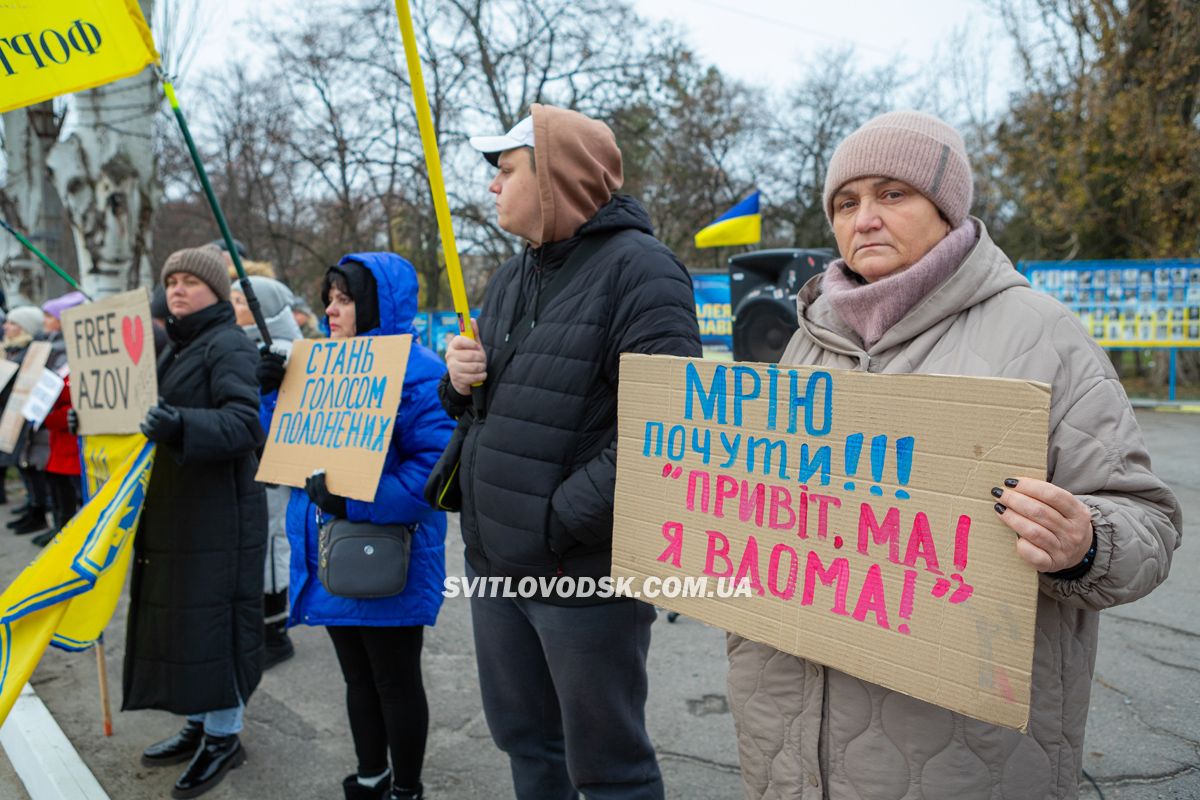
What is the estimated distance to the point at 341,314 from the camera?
266 cm

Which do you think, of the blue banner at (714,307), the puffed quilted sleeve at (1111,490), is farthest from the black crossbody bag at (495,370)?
the blue banner at (714,307)

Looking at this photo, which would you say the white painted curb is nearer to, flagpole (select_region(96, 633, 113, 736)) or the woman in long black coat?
flagpole (select_region(96, 633, 113, 736))

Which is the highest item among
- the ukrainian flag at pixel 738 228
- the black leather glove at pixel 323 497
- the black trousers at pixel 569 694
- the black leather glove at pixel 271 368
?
the ukrainian flag at pixel 738 228

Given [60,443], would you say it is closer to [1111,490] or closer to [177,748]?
[177,748]

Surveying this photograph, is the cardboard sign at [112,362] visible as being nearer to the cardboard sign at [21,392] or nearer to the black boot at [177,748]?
the black boot at [177,748]

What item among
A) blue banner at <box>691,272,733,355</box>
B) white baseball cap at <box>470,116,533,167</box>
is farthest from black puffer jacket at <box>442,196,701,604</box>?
blue banner at <box>691,272,733,355</box>

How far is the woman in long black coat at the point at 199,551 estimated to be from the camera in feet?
9.28

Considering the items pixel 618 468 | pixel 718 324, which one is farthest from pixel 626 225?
pixel 718 324

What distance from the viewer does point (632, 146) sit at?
18969 mm

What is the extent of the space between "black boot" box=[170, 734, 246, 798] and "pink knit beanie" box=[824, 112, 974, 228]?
2.82 metres

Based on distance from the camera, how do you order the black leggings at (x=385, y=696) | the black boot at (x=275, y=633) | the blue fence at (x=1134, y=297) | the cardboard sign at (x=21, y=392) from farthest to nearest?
the blue fence at (x=1134, y=297) < the cardboard sign at (x=21, y=392) < the black boot at (x=275, y=633) < the black leggings at (x=385, y=696)

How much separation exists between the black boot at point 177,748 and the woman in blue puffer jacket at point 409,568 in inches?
33.3

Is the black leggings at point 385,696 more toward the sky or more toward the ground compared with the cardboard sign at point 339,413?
more toward the ground

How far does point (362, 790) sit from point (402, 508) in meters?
0.94
